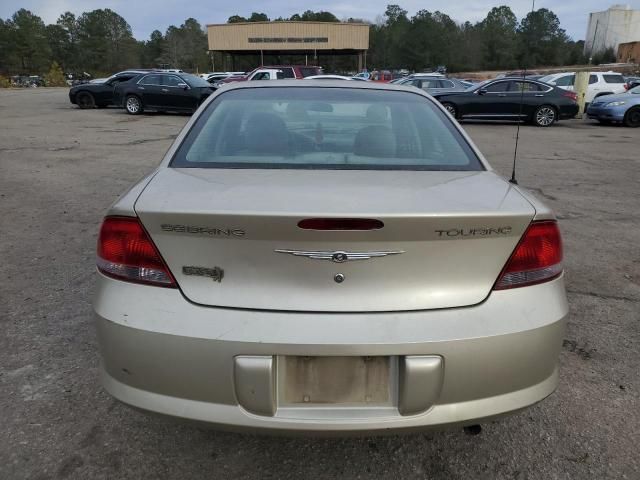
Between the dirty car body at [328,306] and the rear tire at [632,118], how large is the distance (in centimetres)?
1717

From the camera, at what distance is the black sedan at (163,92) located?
17.5 m

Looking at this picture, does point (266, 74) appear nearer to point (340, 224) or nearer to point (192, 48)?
point (340, 224)

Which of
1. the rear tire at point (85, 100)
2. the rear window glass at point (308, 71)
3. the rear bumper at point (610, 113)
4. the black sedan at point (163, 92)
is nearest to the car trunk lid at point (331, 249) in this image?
the black sedan at point (163, 92)

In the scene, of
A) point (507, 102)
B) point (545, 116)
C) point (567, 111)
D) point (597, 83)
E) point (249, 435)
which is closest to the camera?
point (249, 435)

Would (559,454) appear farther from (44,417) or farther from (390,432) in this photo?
(44,417)

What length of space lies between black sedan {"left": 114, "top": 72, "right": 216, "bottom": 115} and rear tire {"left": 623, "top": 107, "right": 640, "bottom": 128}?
13.3 meters

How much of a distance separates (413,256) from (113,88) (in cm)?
2095

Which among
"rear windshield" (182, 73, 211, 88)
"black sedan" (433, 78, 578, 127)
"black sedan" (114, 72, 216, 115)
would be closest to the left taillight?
"black sedan" (433, 78, 578, 127)

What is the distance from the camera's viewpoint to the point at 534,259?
1874mm

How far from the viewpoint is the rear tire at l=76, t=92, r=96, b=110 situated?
20734mm

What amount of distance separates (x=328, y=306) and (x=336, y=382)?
0.25m

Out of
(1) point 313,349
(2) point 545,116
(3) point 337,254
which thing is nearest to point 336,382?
(1) point 313,349

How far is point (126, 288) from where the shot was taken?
184cm

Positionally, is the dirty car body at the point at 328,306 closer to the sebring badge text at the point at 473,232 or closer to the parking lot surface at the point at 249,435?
the sebring badge text at the point at 473,232
